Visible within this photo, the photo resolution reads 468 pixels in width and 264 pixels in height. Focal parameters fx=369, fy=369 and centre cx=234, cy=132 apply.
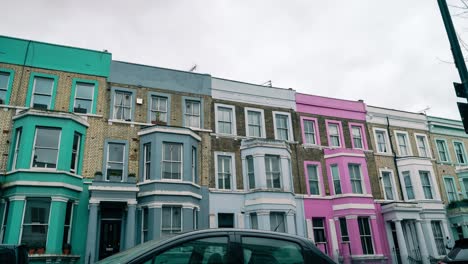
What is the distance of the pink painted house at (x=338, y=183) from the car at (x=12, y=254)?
697 inches

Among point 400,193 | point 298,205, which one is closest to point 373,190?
point 400,193

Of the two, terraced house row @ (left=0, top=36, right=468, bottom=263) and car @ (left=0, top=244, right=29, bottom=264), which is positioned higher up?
terraced house row @ (left=0, top=36, right=468, bottom=263)

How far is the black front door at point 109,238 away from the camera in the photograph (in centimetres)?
1777

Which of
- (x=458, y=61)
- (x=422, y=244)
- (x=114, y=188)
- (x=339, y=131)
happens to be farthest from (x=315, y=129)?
(x=458, y=61)

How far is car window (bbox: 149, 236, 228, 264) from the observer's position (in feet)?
13.0

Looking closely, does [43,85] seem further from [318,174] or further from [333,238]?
[333,238]

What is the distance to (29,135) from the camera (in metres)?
17.1

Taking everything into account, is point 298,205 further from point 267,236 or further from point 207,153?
point 267,236

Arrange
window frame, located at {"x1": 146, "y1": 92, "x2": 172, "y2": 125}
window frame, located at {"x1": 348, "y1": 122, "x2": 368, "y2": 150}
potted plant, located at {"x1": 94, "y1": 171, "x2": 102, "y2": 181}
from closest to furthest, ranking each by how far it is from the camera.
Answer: potted plant, located at {"x1": 94, "y1": 171, "x2": 102, "y2": 181} → window frame, located at {"x1": 146, "y1": 92, "x2": 172, "y2": 125} → window frame, located at {"x1": 348, "y1": 122, "x2": 368, "y2": 150}

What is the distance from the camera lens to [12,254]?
285 inches

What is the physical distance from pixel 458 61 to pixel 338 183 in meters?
18.2

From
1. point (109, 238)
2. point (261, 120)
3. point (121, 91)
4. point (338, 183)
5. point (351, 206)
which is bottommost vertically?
point (109, 238)

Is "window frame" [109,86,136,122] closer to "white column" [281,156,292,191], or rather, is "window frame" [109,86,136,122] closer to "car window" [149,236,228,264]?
"white column" [281,156,292,191]

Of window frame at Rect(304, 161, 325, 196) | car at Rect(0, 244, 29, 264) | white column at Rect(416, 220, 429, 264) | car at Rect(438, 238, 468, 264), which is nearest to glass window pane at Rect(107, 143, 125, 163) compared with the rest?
window frame at Rect(304, 161, 325, 196)
